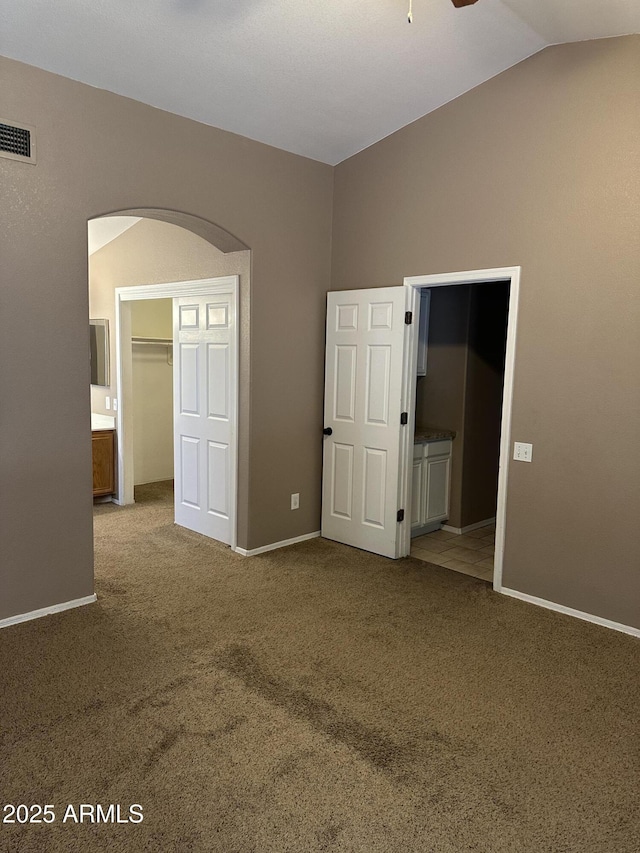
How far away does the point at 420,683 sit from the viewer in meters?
2.94

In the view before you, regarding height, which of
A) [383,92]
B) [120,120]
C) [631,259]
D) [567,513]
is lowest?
[567,513]

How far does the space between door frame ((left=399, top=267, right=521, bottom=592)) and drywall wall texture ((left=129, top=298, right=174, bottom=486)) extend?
131 inches

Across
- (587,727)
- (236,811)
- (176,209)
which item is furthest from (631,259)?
(236,811)

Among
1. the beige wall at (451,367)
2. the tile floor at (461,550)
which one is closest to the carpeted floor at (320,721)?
the tile floor at (461,550)

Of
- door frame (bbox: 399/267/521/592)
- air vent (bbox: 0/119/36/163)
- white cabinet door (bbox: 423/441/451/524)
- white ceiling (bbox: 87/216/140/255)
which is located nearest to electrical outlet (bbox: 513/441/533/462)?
door frame (bbox: 399/267/521/592)

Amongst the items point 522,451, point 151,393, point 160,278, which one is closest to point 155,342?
point 151,393

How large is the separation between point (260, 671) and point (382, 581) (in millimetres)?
1398

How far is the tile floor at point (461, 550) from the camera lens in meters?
4.54

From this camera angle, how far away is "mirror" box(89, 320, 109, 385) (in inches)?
236

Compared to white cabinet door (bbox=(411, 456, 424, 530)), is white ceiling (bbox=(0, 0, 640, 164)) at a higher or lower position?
higher

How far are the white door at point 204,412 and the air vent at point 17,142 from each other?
1.66m

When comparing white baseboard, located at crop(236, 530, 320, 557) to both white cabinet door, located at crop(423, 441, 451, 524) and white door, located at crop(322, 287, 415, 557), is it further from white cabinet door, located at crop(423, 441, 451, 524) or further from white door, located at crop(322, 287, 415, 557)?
white cabinet door, located at crop(423, 441, 451, 524)

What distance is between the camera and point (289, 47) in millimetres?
3373

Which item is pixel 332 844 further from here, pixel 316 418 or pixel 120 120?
pixel 120 120
